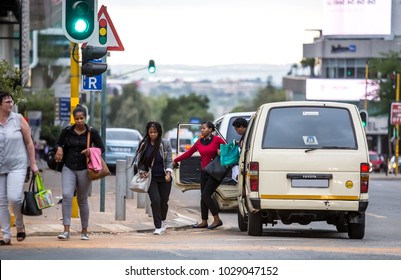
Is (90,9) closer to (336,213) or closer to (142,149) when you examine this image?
(142,149)

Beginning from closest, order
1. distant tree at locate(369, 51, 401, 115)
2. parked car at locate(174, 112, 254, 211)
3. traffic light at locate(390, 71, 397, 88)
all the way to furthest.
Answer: parked car at locate(174, 112, 254, 211) < traffic light at locate(390, 71, 397, 88) < distant tree at locate(369, 51, 401, 115)

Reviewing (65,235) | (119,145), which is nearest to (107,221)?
(65,235)

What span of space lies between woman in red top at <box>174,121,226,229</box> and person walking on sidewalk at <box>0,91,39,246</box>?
16.6 feet

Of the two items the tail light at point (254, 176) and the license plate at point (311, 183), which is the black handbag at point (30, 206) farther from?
the license plate at point (311, 183)

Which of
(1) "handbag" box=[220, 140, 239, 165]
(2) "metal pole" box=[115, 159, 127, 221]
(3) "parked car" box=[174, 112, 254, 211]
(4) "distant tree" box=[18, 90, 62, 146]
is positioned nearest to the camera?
(1) "handbag" box=[220, 140, 239, 165]

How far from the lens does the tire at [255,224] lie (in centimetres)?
1738

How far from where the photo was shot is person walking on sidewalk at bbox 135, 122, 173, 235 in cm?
1825

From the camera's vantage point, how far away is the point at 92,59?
18.5 m

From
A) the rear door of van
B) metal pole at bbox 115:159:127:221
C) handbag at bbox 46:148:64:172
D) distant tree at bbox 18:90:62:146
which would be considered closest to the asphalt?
metal pole at bbox 115:159:127:221

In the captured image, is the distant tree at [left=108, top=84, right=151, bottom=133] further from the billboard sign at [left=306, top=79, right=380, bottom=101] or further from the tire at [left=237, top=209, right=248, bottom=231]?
the tire at [left=237, top=209, right=248, bottom=231]

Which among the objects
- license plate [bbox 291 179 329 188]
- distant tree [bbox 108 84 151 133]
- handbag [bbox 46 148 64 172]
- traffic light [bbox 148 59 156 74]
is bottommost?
distant tree [bbox 108 84 151 133]

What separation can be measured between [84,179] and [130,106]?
164943 mm

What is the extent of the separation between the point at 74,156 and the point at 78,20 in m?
2.24
